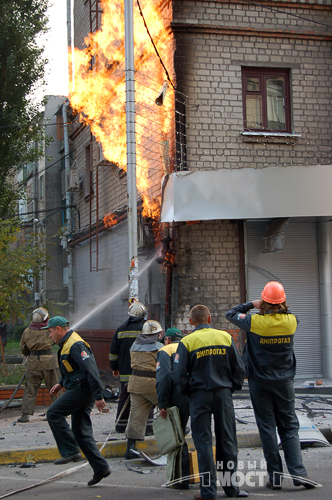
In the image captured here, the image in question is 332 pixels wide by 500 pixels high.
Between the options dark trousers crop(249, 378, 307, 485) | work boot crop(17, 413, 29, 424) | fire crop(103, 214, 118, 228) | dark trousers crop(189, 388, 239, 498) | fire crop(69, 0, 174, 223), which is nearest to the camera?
dark trousers crop(189, 388, 239, 498)

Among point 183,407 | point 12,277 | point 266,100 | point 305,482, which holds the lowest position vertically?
point 305,482

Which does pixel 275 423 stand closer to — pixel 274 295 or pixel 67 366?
pixel 274 295

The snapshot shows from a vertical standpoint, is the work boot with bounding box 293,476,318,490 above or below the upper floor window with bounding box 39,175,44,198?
below

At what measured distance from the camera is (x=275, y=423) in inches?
207

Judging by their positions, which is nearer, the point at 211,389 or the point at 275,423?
→ the point at 211,389

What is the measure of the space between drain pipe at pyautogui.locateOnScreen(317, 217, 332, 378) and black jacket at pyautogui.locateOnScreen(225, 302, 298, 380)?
21.9ft

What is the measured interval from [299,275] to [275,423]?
682 centimetres

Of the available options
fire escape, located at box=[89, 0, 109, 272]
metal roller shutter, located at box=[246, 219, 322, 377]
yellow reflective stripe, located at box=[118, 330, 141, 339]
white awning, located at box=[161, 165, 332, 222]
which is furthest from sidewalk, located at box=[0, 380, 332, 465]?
fire escape, located at box=[89, 0, 109, 272]

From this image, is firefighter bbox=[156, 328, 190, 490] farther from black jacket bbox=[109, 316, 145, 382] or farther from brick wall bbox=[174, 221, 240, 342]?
brick wall bbox=[174, 221, 240, 342]

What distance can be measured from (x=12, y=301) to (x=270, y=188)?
6.00 meters

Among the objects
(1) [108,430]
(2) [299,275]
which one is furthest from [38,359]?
(2) [299,275]

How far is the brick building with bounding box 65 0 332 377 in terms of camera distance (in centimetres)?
1113

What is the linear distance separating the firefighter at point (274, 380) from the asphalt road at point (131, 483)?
0.63 ft

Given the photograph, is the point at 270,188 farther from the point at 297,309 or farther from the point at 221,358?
the point at 221,358
